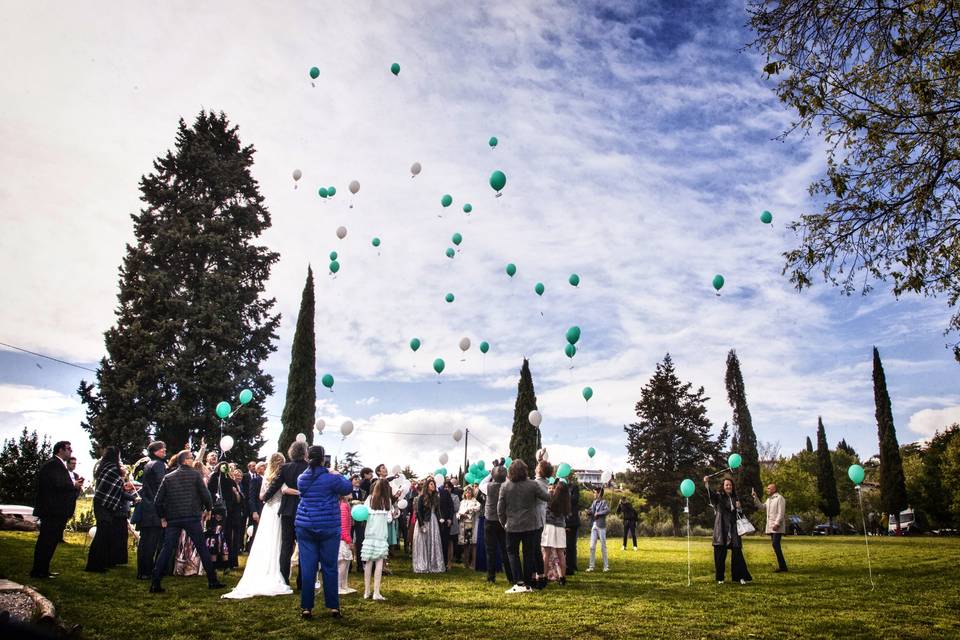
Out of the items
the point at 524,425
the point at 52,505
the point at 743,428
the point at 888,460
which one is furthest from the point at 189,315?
the point at 888,460

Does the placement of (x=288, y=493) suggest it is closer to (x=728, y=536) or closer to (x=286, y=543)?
(x=286, y=543)

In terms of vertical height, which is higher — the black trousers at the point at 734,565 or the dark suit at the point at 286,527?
the dark suit at the point at 286,527

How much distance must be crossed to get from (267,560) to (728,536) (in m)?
7.12

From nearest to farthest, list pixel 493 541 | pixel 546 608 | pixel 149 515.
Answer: pixel 546 608, pixel 149 515, pixel 493 541

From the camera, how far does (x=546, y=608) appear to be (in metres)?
7.52

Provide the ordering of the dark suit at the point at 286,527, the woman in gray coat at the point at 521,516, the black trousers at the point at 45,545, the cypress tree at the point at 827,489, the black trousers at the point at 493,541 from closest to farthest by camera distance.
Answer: the dark suit at the point at 286,527 → the black trousers at the point at 45,545 → the woman in gray coat at the point at 521,516 → the black trousers at the point at 493,541 → the cypress tree at the point at 827,489

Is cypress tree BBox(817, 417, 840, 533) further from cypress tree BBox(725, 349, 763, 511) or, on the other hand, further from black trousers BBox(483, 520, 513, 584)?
black trousers BBox(483, 520, 513, 584)

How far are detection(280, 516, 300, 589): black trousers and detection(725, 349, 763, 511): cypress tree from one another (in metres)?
38.7

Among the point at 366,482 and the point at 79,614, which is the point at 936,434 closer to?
the point at 366,482

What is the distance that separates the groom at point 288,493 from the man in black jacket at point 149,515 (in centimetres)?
191

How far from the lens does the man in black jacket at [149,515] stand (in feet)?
30.1

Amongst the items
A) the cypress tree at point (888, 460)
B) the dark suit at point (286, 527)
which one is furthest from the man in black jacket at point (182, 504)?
the cypress tree at point (888, 460)

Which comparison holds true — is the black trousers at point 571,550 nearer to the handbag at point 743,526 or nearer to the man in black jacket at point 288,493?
the handbag at point 743,526

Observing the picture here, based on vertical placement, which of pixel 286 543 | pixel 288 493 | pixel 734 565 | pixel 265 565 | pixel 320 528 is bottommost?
pixel 734 565
